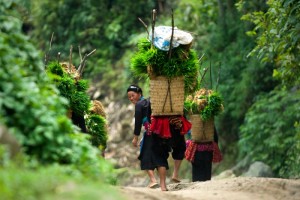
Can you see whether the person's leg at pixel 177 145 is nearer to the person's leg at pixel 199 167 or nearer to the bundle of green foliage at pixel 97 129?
the person's leg at pixel 199 167

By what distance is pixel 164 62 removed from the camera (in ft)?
42.0

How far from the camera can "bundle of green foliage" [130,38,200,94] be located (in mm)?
12820

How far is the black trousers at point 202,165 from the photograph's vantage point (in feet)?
49.6

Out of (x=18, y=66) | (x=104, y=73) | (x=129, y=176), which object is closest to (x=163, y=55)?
(x=18, y=66)

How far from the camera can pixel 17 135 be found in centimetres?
788

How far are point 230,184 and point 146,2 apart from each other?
17.1 metres

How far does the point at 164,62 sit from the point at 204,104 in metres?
2.47

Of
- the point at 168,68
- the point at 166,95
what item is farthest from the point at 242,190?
the point at 168,68

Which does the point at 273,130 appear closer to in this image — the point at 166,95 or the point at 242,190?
the point at 166,95

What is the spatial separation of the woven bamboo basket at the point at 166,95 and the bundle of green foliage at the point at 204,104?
2100 millimetres

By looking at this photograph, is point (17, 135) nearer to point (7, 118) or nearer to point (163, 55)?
point (7, 118)

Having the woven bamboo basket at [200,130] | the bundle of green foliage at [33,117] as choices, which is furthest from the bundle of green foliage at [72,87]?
the bundle of green foliage at [33,117]

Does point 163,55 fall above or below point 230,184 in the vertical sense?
above

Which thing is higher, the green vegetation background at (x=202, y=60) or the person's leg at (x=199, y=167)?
the green vegetation background at (x=202, y=60)
